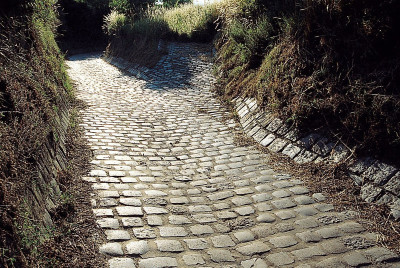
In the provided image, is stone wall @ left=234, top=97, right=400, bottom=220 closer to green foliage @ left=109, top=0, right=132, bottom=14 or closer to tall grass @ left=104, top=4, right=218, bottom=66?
tall grass @ left=104, top=4, right=218, bottom=66

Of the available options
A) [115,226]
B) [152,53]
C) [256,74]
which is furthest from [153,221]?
[152,53]

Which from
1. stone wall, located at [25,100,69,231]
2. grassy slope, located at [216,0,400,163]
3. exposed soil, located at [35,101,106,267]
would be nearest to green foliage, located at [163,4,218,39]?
grassy slope, located at [216,0,400,163]

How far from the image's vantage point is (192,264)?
3037mm

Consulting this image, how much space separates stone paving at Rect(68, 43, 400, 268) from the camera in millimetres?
3125

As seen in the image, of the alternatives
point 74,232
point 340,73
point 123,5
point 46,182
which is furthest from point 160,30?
point 74,232

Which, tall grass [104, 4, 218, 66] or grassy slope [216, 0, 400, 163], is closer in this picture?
grassy slope [216, 0, 400, 163]

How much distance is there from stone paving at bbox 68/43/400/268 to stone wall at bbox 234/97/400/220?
0.36 metres

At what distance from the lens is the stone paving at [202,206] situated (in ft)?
10.3

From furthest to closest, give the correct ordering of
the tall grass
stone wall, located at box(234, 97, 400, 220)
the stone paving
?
1. the tall grass
2. stone wall, located at box(234, 97, 400, 220)
3. the stone paving

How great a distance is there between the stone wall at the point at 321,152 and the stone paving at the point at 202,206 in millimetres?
360

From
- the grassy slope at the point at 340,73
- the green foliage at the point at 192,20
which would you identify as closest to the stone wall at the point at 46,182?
the grassy slope at the point at 340,73

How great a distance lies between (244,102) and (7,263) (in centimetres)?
597

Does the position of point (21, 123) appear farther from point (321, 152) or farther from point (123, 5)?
point (123, 5)

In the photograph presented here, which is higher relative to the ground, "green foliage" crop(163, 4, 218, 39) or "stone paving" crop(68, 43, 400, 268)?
"green foliage" crop(163, 4, 218, 39)
